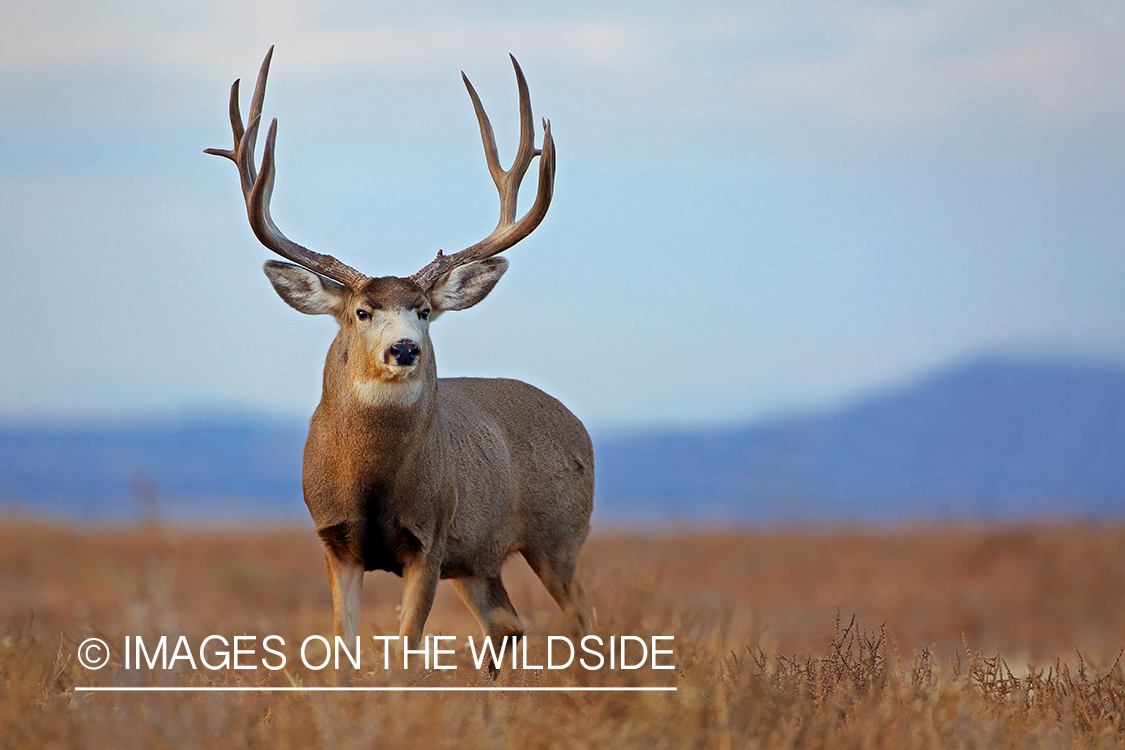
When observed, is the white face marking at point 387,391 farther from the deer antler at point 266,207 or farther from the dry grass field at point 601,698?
the dry grass field at point 601,698

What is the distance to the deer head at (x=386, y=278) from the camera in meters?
8.11

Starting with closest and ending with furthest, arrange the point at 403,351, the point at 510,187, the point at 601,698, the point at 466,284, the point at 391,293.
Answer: the point at 601,698 → the point at 403,351 → the point at 391,293 → the point at 466,284 → the point at 510,187

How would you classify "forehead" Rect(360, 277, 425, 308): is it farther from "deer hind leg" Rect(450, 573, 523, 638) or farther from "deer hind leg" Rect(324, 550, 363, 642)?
"deer hind leg" Rect(450, 573, 523, 638)

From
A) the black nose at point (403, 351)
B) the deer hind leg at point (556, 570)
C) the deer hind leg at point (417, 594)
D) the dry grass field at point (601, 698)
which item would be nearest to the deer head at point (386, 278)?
the black nose at point (403, 351)

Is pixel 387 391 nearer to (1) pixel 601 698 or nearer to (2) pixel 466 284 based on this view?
(2) pixel 466 284

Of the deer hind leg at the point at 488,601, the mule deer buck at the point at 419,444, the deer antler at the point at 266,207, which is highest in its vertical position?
the deer antler at the point at 266,207

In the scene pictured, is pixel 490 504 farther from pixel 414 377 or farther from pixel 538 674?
pixel 538 674

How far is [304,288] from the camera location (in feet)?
28.2

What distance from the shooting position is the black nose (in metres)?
7.84

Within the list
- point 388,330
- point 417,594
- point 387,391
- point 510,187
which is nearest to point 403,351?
point 388,330

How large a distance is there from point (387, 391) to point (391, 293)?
1.99 feet

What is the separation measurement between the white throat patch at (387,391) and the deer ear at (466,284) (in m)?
0.79

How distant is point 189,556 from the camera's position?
30250 mm

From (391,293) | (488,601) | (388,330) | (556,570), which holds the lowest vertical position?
(488,601)
